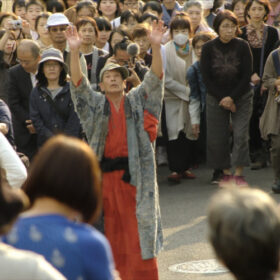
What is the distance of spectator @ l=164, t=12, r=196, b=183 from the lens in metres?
10.9

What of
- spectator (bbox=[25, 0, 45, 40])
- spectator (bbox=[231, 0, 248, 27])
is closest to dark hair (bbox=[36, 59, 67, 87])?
spectator (bbox=[25, 0, 45, 40])

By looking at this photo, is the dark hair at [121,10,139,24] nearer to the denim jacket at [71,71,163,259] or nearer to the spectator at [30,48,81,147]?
the spectator at [30,48,81,147]

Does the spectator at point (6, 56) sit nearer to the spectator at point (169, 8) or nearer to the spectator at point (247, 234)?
the spectator at point (169, 8)

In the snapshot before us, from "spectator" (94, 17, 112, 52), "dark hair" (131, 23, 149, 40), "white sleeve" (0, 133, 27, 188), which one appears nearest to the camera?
"white sleeve" (0, 133, 27, 188)

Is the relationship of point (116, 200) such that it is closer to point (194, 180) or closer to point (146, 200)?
point (146, 200)

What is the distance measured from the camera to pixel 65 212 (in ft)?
10.3

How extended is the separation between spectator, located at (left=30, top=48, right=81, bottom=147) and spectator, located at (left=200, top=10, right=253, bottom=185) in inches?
87.9

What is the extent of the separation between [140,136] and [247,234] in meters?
3.74

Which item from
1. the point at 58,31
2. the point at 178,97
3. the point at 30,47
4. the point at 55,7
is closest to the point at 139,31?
the point at 178,97

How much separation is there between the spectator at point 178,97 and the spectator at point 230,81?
574 millimetres

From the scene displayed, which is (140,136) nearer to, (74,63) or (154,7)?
(74,63)

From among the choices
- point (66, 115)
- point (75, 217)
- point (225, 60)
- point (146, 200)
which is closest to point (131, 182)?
point (146, 200)

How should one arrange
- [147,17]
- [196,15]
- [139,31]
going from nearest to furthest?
[139,31], [196,15], [147,17]

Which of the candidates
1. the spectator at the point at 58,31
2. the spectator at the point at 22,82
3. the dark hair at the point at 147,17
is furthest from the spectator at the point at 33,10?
the spectator at the point at 22,82
